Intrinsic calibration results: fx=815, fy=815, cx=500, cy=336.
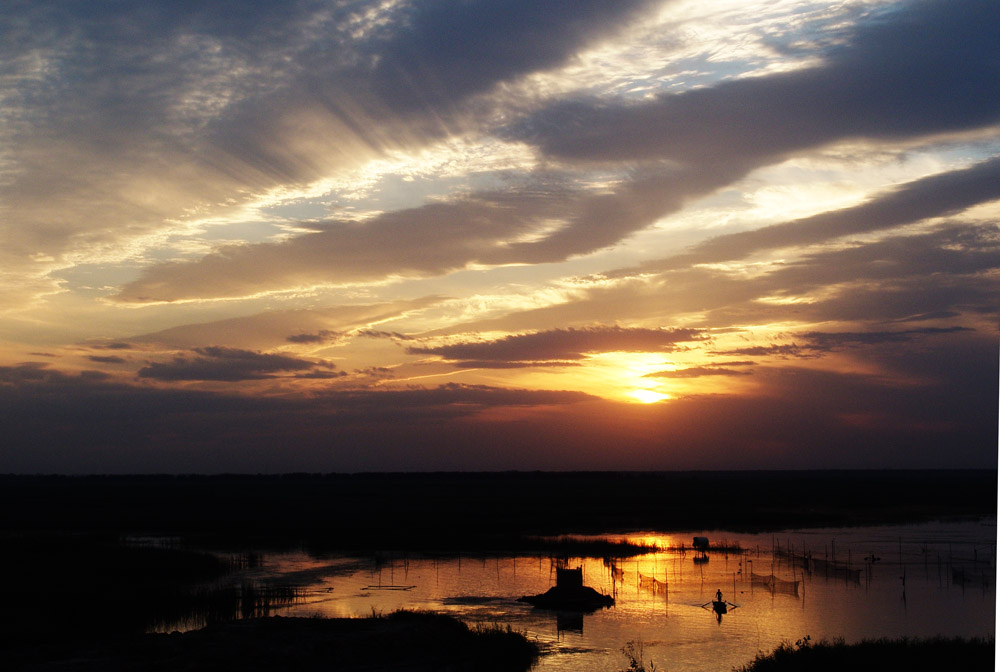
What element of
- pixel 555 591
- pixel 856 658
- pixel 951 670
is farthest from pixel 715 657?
pixel 555 591

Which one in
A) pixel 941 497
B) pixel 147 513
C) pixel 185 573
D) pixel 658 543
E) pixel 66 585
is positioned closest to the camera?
pixel 66 585

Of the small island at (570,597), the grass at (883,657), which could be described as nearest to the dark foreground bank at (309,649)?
the small island at (570,597)

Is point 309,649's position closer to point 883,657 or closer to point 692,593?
point 883,657

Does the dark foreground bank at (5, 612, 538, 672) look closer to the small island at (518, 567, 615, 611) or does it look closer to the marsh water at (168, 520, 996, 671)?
the marsh water at (168, 520, 996, 671)

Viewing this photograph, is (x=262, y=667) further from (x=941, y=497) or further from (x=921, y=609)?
(x=941, y=497)

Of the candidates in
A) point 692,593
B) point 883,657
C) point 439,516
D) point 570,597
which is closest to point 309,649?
point 570,597
